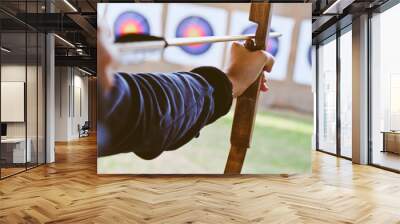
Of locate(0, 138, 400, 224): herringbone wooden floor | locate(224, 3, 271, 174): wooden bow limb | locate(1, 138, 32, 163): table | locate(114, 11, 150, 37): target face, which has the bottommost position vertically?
locate(0, 138, 400, 224): herringbone wooden floor

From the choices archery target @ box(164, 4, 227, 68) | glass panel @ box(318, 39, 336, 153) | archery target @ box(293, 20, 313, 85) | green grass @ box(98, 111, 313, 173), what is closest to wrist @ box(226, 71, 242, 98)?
archery target @ box(164, 4, 227, 68)

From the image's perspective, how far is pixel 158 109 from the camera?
648cm

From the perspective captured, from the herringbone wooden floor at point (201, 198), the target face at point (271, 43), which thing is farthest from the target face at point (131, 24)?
the herringbone wooden floor at point (201, 198)

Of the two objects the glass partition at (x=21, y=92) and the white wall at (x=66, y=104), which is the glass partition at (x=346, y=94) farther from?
the white wall at (x=66, y=104)

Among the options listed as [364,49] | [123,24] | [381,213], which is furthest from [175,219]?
[364,49]

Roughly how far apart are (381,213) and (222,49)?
351cm

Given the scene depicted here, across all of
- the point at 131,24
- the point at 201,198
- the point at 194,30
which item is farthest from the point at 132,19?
the point at 201,198

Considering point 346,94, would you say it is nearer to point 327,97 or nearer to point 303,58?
point 327,97

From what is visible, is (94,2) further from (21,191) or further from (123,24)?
(21,191)

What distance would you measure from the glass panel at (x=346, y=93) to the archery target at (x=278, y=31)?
3.20m

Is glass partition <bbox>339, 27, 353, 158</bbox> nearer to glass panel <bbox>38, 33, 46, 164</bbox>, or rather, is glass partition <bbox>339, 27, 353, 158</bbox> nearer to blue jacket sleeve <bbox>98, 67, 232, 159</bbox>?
blue jacket sleeve <bbox>98, 67, 232, 159</bbox>

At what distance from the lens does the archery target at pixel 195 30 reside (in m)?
6.58

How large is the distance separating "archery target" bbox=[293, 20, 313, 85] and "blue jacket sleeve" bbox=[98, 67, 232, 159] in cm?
119

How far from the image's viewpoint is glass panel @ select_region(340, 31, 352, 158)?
9.30 metres
